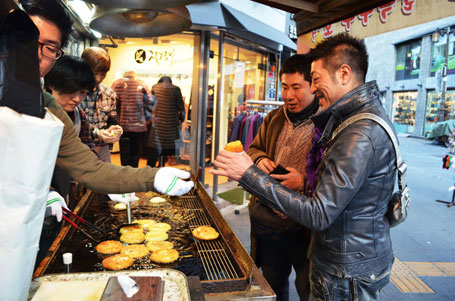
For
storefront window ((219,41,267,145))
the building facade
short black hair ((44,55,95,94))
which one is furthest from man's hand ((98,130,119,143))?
the building facade

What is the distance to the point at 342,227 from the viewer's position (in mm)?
1740

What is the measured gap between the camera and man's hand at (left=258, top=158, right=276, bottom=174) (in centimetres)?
271

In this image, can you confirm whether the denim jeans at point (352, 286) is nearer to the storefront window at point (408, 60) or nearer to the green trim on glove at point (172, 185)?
the green trim on glove at point (172, 185)

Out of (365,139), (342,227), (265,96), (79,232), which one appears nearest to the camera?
(365,139)

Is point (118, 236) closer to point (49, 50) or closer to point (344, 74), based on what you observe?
point (49, 50)

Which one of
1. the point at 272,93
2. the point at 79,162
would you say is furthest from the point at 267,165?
the point at 272,93

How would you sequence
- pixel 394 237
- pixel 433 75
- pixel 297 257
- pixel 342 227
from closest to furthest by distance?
1. pixel 342 227
2. pixel 297 257
3. pixel 394 237
4. pixel 433 75

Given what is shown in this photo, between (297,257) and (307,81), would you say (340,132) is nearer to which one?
(307,81)

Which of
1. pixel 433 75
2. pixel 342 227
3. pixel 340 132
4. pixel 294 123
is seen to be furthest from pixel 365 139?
pixel 433 75

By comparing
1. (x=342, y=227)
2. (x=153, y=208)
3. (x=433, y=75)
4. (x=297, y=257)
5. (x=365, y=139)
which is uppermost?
(x=433, y=75)

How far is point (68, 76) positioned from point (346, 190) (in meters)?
2.49

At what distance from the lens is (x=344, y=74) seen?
6.16 feet

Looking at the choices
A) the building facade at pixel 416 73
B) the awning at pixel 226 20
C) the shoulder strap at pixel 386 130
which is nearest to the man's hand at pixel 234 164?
the shoulder strap at pixel 386 130

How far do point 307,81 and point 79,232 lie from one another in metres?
2.26
